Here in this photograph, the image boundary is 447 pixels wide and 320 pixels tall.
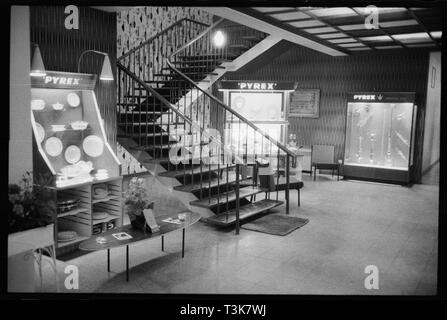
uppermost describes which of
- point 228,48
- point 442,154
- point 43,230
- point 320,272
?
point 228,48

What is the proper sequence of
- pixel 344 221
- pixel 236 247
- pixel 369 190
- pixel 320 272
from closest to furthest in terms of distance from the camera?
1. pixel 320 272
2. pixel 236 247
3. pixel 344 221
4. pixel 369 190

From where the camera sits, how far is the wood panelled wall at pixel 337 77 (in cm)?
891

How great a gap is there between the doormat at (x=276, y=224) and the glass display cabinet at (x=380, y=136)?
155 inches

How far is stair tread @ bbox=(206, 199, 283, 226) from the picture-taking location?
5.18 metres

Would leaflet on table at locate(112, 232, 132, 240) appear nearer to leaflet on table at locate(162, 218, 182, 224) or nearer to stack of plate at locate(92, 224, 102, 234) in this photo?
leaflet on table at locate(162, 218, 182, 224)

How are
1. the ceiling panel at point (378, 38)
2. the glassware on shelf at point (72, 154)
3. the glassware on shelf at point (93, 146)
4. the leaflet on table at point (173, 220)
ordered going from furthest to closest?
the ceiling panel at point (378, 38), the glassware on shelf at point (93, 146), the glassware on shelf at point (72, 154), the leaflet on table at point (173, 220)

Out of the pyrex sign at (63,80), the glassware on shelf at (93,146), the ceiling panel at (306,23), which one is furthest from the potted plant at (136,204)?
the ceiling panel at (306,23)

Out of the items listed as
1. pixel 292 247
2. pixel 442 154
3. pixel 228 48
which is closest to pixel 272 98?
pixel 228 48

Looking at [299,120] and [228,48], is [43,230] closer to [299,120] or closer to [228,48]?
[228,48]

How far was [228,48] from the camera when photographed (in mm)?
8352

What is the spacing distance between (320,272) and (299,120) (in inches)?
266

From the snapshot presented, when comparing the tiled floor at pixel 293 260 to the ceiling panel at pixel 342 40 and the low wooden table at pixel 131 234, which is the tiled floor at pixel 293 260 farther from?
the ceiling panel at pixel 342 40
